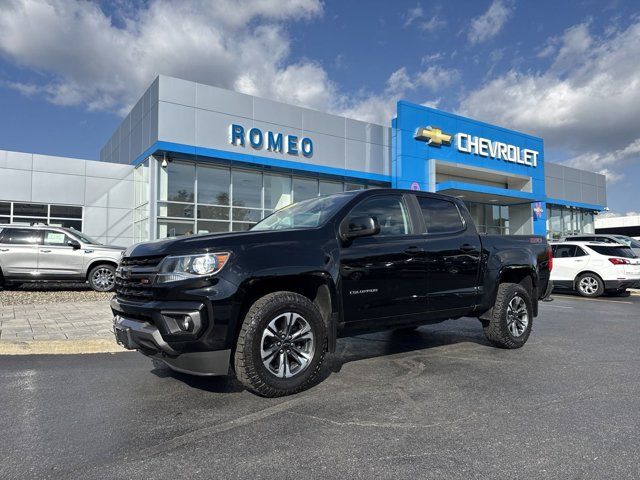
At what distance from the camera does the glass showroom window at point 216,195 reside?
1808 cm

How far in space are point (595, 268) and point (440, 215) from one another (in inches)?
381

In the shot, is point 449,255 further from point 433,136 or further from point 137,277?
point 433,136

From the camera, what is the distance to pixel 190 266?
377 centimetres

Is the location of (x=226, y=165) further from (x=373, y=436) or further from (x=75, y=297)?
(x=373, y=436)

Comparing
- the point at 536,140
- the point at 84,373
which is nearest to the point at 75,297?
the point at 84,373

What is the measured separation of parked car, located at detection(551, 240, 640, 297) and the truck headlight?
12358 mm

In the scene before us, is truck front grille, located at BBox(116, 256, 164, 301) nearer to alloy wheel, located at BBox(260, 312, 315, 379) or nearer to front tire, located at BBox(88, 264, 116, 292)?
alloy wheel, located at BBox(260, 312, 315, 379)

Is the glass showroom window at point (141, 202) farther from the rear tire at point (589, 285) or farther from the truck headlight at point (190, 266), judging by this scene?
Result: the truck headlight at point (190, 266)

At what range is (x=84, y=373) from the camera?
4.86 m

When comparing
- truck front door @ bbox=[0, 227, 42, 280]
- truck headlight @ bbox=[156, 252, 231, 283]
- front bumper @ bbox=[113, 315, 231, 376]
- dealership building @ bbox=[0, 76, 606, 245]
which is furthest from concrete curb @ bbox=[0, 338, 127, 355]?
dealership building @ bbox=[0, 76, 606, 245]

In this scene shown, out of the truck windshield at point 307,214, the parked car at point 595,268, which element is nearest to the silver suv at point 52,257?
the truck windshield at point 307,214

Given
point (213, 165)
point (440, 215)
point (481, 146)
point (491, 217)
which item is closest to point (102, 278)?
point (213, 165)

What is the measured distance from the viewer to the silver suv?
38.5ft

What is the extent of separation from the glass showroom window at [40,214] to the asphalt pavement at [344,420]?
48.0ft
